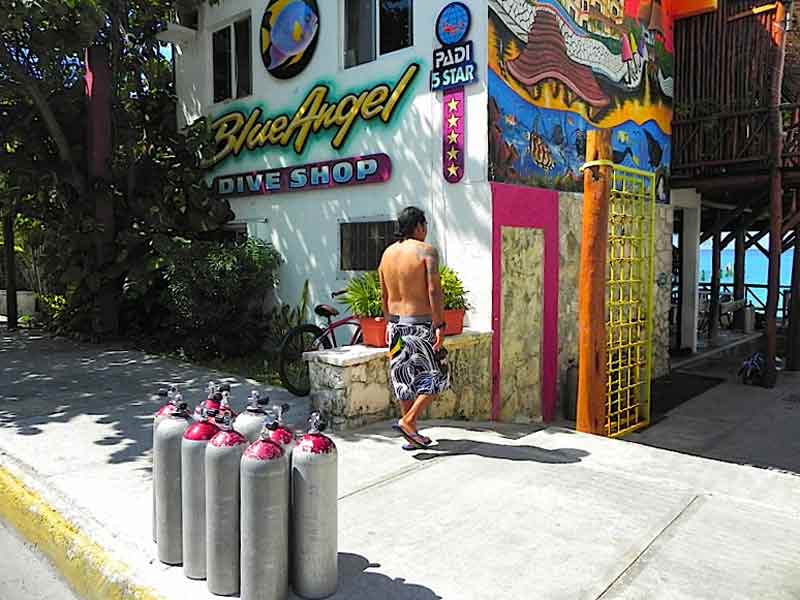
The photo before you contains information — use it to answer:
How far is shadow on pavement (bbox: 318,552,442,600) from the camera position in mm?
2809

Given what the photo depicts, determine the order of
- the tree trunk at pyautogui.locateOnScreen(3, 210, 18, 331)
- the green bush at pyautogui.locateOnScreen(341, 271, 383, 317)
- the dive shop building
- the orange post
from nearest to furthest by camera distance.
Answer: the orange post, the green bush at pyautogui.locateOnScreen(341, 271, 383, 317), the dive shop building, the tree trunk at pyautogui.locateOnScreen(3, 210, 18, 331)

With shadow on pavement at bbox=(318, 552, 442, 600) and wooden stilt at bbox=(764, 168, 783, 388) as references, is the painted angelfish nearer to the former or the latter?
wooden stilt at bbox=(764, 168, 783, 388)

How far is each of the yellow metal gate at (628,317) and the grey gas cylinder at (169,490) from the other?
4408 mm

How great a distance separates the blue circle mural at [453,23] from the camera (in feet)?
21.3

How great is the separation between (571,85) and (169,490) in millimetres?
6361

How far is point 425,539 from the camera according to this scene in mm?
3326

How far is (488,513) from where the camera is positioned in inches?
143

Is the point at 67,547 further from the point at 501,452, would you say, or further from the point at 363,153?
the point at 363,153

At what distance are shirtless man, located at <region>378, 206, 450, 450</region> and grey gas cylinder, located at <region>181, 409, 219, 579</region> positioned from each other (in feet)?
6.23

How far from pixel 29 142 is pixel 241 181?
325cm

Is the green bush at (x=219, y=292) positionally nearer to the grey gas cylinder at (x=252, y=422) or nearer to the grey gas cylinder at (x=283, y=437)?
the grey gas cylinder at (x=252, y=422)

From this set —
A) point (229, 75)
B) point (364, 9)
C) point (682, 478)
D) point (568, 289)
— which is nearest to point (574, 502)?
point (682, 478)

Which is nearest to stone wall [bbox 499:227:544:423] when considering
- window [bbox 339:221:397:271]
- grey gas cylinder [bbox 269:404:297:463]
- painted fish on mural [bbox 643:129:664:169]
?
window [bbox 339:221:397:271]

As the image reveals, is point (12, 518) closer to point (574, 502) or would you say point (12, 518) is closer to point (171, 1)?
point (574, 502)
